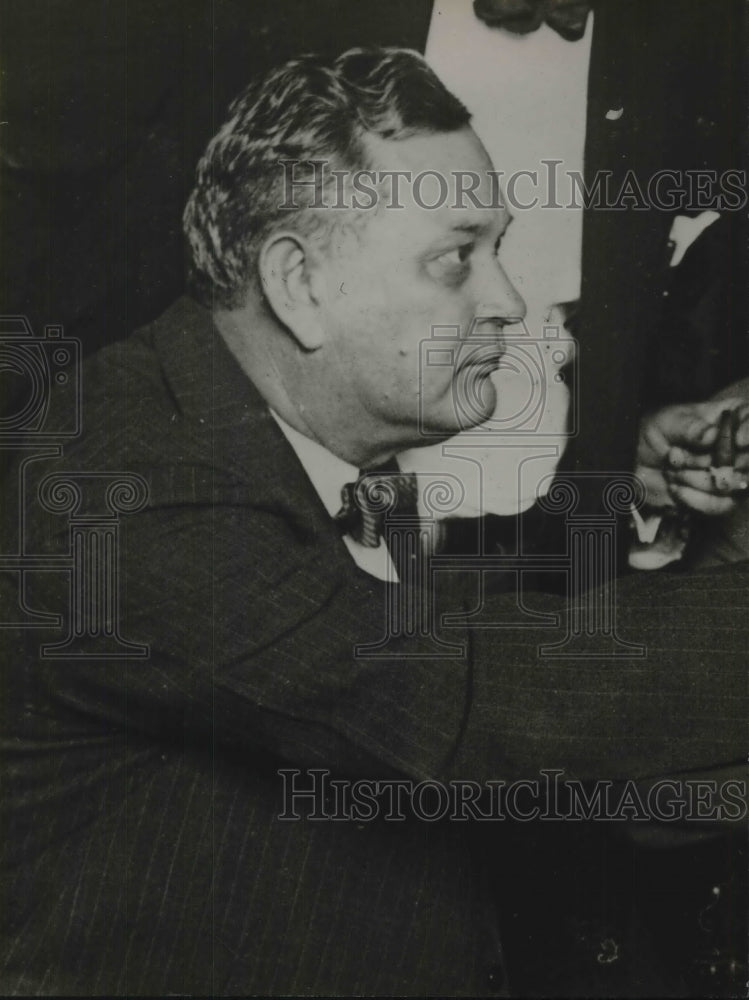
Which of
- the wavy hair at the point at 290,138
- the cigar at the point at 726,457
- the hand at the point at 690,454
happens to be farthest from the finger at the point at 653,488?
the wavy hair at the point at 290,138

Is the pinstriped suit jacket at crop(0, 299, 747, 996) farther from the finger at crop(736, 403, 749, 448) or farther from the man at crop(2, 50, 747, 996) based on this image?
the finger at crop(736, 403, 749, 448)

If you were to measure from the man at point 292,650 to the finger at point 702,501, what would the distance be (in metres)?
0.18

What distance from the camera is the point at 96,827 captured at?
2.39m

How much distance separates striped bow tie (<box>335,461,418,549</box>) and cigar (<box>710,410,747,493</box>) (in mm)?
725

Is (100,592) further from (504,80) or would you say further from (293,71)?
(504,80)

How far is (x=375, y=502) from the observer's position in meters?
2.45

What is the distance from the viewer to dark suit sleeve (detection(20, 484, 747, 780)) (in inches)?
91.9

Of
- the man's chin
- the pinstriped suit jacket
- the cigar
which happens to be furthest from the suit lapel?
the cigar

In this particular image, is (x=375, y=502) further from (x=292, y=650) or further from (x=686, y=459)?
(x=686, y=459)

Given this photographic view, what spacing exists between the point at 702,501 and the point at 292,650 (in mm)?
1037

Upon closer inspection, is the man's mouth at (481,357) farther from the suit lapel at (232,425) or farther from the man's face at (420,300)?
the suit lapel at (232,425)

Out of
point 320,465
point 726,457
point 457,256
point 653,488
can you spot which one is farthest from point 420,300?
point 726,457

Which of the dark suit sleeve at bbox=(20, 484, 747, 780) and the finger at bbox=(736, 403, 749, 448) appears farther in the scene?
the finger at bbox=(736, 403, 749, 448)

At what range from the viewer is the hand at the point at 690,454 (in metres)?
2.47
